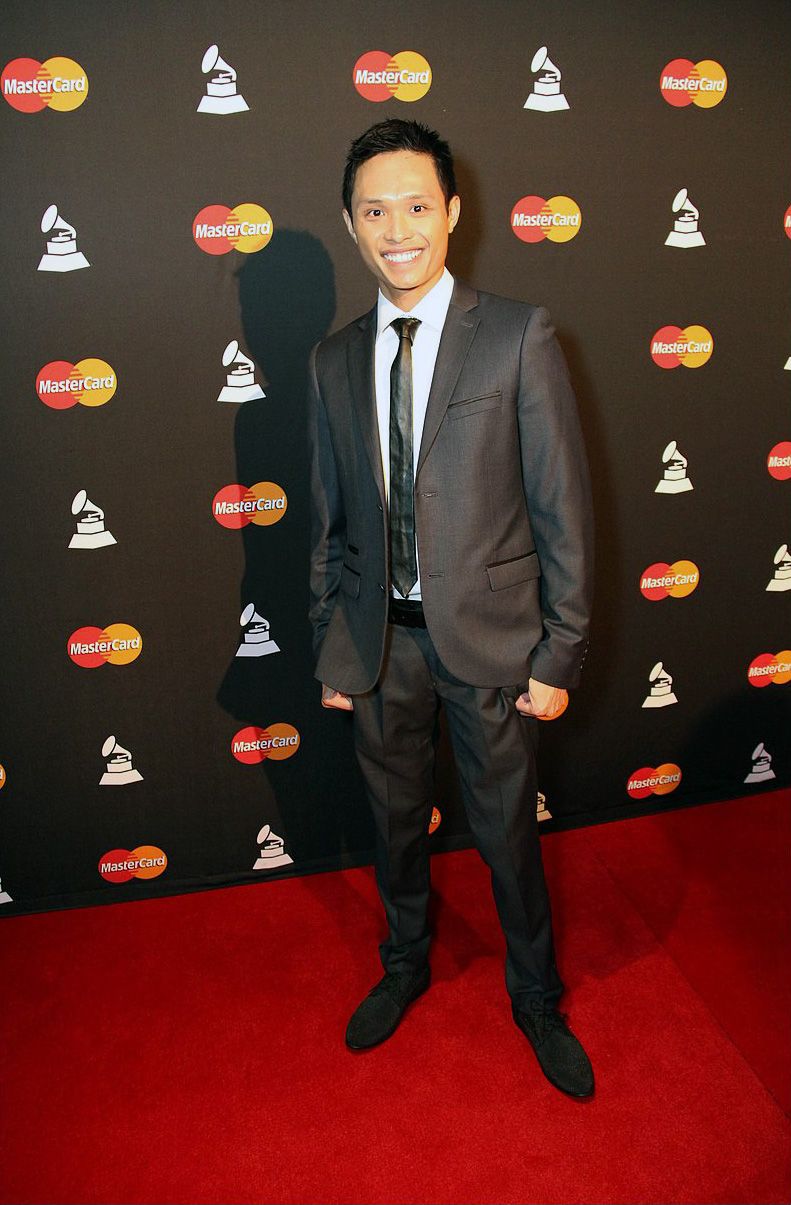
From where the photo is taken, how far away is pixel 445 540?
5.79ft

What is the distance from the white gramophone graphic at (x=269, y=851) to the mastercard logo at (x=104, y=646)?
702 millimetres

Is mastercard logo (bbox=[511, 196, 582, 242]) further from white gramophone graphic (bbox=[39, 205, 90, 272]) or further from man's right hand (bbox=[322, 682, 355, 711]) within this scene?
man's right hand (bbox=[322, 682, 355, 711])

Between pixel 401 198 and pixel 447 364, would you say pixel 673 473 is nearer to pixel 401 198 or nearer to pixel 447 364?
pixel 447 364

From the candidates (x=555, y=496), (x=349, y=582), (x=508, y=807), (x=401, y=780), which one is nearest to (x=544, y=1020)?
(x=508, y=807)

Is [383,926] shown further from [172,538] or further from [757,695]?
[757,695]

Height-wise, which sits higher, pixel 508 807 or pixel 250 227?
pixel 250 227

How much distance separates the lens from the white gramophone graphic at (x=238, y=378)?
2.28 metres

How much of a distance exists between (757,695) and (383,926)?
4.84 ft

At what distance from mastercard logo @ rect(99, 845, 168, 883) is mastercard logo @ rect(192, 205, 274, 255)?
1.74 meters

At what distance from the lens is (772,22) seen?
231 centimetres

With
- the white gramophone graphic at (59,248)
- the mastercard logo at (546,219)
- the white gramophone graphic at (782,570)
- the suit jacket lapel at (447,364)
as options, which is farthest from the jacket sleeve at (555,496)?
the white gramophone graphic at (782,570)

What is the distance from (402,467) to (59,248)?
1.08 m

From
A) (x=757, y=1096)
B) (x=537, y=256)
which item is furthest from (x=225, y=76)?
(x=757, y=1096)

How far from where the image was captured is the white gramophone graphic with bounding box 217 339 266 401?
228 centimetres
